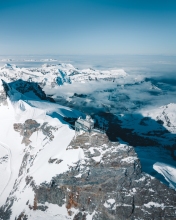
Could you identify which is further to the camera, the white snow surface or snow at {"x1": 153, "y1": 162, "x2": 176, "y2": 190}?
snow at {"x1": 153, "y1": 162, "x2": 176, "y2": 190}

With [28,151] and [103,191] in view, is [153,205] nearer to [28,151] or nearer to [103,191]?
[103,191]

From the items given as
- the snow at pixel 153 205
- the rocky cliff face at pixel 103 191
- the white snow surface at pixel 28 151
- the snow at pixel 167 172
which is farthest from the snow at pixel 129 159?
the snow at pixel 167 172

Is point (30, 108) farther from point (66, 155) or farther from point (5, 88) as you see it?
point (66, 155)

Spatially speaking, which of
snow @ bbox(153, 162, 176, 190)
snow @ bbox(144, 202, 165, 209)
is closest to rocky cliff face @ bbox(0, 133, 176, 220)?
snow @ bbox(144, 202, 165, 209)

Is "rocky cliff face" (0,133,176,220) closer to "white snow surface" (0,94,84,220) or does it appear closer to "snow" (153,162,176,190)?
"white snow surface" (0,94,84,220)

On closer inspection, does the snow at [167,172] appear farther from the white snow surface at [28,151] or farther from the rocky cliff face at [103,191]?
the white snow surface at [28,151]

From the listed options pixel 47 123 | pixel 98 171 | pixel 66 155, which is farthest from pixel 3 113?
pixel 98 171

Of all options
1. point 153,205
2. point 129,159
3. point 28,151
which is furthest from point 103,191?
point 28,151

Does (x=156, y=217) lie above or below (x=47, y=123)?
below
